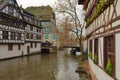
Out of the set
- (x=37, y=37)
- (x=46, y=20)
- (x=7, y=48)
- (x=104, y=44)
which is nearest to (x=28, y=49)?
(x=37, y=37)

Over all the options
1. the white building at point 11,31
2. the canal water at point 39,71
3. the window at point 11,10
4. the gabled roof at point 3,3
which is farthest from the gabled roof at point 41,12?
the canal water at point 39,71

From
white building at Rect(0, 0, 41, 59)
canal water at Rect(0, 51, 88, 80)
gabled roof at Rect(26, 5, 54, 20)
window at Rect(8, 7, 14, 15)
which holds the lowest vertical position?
canal water at Rect(0, 51, 88, 80)

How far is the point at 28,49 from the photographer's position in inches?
1582

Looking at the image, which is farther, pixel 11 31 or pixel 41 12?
pixel 41 12

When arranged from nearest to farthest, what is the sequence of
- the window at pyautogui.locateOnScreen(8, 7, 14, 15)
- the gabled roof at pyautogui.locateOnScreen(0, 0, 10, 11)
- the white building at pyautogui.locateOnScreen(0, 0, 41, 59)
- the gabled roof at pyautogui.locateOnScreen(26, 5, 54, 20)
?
the gabled roof at pyautogui.locateOnScreen(0, 0, 10, 11)
the white building at pyautogui.locateOnScreen(0, 0, 41, 59)
the window at pyautogui.locateOnScreen(8, 7, 14, 15)
the gabled roof at pyautogui.locateOnScreen(26, 5, 54, 20)

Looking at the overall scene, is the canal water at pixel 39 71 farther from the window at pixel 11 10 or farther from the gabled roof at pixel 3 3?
the window at pixel 11 10

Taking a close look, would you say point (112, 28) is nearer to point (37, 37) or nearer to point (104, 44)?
point (104, 44)

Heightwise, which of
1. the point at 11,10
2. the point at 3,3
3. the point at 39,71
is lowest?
the point at 39,71

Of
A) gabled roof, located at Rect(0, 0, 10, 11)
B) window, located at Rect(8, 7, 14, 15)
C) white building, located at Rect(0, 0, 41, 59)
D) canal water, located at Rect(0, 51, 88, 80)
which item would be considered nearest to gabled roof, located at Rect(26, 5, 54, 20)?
white building, located at Rect(0, 0, 41, 59)

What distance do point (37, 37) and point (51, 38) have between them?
17873mm

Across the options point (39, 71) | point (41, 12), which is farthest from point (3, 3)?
point (41, 12)

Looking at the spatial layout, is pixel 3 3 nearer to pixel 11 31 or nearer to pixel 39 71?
pixel 11 31

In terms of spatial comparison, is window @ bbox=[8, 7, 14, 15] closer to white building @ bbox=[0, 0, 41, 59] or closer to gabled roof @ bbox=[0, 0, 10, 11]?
white building @ bbox=[0, 0, 41, 59]

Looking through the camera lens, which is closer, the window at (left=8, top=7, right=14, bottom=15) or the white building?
the white building
